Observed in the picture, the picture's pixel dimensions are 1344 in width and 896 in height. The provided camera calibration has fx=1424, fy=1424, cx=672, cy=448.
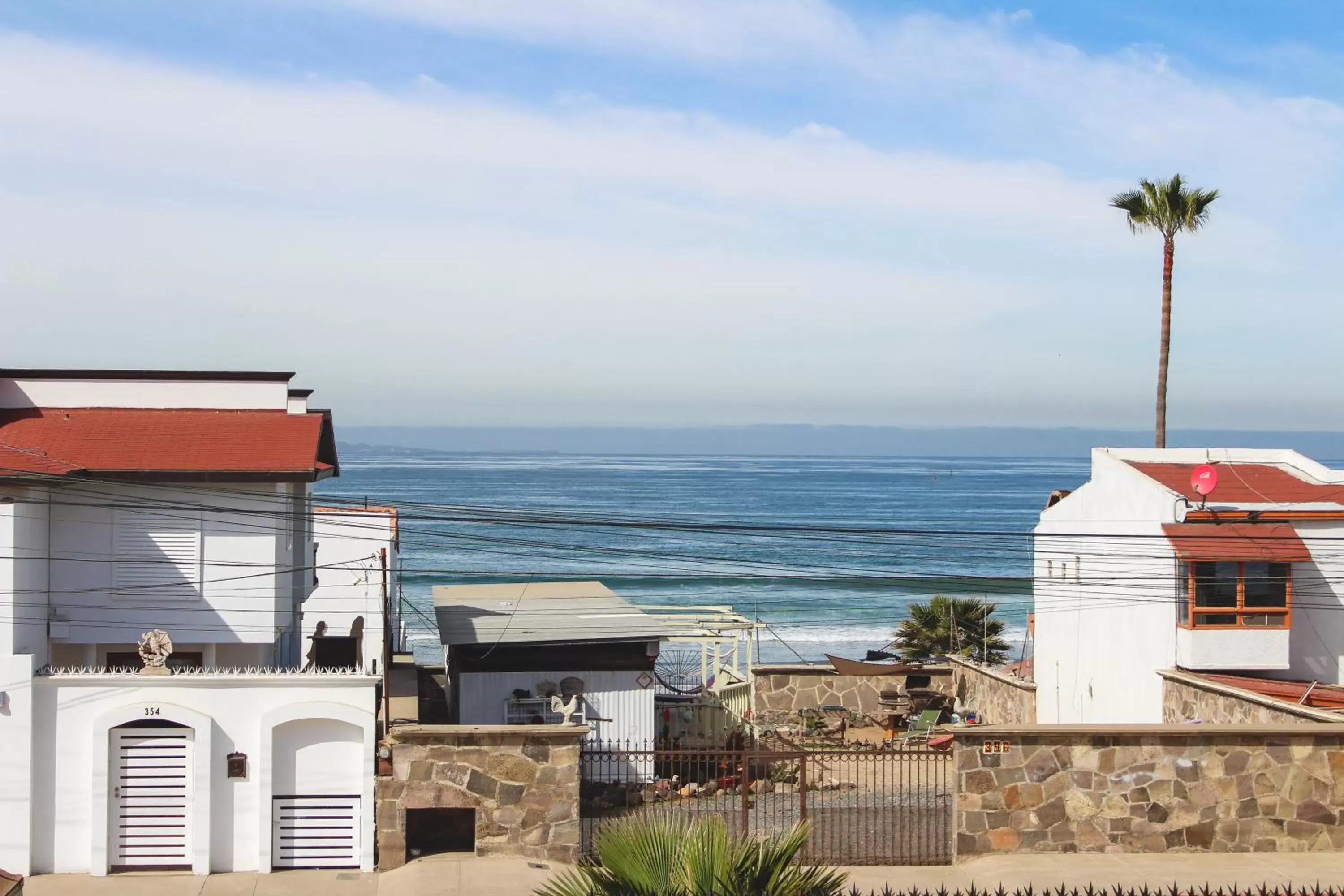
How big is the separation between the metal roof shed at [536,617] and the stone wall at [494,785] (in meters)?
5.06

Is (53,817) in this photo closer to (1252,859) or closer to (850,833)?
(850,833)

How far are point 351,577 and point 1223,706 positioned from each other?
21.4 meters

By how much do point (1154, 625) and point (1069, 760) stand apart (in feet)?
21.6

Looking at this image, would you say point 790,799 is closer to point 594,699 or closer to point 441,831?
point 594,699

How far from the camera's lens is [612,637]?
76.5ft

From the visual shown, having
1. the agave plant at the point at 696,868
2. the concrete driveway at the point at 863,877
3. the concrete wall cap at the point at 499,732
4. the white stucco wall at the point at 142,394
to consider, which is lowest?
the concrete driveway at the point at 863,877

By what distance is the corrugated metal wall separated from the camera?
76.5 ft

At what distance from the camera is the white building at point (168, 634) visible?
18.0 meters

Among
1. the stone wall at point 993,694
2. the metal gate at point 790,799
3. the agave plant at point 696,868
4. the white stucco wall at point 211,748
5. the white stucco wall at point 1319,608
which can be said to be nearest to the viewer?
the agave plant at point 696,868

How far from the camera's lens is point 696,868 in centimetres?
1045

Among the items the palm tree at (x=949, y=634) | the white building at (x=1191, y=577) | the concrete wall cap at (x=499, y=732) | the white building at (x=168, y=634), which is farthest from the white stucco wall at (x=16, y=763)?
the palm tree at (x=949, y=634)

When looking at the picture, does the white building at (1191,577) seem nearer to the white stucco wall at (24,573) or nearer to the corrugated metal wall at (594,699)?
the corrugated metal wall at (594,699)

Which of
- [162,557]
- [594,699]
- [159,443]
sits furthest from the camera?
[594,699]

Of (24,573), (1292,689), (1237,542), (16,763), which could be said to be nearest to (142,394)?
(24,573)
